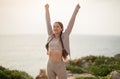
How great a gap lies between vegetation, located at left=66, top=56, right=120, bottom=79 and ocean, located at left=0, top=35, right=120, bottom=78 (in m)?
0.61

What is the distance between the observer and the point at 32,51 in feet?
34.4

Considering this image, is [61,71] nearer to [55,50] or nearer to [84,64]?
[55,50]

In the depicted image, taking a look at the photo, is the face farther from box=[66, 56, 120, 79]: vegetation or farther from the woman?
box=[66, 56, 120, 79]: vegetation

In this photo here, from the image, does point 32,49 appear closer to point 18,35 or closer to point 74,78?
point 18,35

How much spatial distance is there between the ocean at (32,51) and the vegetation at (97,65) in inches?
24.1

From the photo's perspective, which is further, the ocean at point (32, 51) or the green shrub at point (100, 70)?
the ocean at point (32, 51)

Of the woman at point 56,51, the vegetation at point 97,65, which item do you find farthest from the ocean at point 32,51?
the woman at point 56,51

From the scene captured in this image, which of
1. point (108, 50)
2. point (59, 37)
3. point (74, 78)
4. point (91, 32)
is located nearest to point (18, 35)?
point (91, 32)

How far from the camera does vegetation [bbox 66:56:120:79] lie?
8.27 m

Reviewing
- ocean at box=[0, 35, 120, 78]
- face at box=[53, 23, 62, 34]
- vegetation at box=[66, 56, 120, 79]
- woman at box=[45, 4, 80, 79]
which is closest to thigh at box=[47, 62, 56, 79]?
woman at box=[45, 4, 80, 79]

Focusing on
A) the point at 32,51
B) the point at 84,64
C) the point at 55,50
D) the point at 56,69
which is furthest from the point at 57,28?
the point at 32,51

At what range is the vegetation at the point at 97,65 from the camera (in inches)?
326

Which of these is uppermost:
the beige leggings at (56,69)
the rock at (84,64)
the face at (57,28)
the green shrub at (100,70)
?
the face at (57,28)

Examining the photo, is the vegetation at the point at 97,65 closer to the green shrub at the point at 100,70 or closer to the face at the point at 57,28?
the green shrub at the point at 100,70
